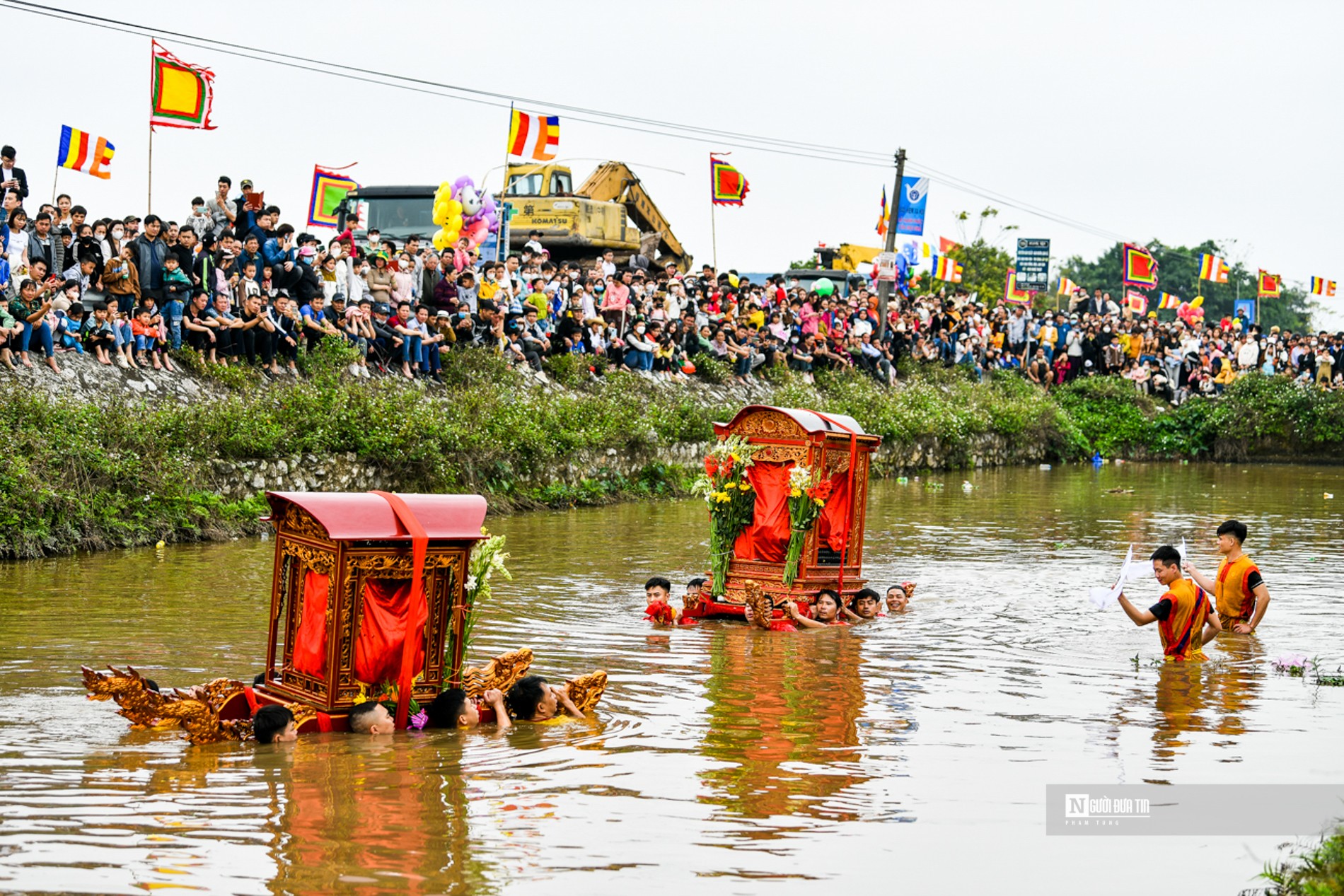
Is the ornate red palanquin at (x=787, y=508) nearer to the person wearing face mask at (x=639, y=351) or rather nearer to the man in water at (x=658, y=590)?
the man in water at (x=658, y=590)

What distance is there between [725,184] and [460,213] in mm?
9811

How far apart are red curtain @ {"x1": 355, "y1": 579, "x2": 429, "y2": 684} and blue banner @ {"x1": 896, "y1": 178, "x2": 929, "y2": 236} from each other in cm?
2995

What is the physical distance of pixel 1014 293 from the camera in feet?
156

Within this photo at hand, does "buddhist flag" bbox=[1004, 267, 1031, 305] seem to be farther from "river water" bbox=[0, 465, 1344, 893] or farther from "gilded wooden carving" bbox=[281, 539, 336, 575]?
"gilded wooden carving" bbox=[281, 539, 336, 575]

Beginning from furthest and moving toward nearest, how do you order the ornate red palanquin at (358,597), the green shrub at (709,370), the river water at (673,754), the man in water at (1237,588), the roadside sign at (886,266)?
1. the roadside sign at (886,266)
2. the green shrub at (709,370)
3. the man in water at (1237,588)
4. the ornate red palanquin at (358,597)
5. the river water at (673,754)

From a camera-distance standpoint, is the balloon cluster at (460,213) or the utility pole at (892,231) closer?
the balloon cluster at (460,213)

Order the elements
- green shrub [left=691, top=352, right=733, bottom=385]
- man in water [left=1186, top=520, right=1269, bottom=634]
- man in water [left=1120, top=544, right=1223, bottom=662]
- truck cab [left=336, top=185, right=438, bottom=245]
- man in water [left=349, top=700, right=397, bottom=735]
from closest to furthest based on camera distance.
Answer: man in water [left=349, top=700, right=397, bottom=735] → man in water [left=1120, top=544, right=1223, bottom=662] → man in water [left=1186, top=520, right=1269, bottom=634] → green shrub [left=691, top=352, right=733, bottom=385] → truck cab [left=336, top=185, right=438, bottom=245]

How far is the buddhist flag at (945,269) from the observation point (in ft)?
150

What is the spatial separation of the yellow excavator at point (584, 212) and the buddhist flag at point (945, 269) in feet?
33.5

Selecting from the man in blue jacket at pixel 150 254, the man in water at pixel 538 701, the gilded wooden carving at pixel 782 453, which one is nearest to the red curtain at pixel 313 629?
the man in water at pixel 538 701

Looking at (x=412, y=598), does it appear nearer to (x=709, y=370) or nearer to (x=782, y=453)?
(x=782, y=453)

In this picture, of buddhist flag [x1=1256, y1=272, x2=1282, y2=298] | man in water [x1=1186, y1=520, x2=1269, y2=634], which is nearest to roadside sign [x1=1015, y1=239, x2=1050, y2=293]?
buddhist flag [x1=1256, y1=272, x2=1282, y2=298]

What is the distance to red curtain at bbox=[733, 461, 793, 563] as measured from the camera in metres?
14.4

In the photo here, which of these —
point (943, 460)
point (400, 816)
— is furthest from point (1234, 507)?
point (400, 816)
